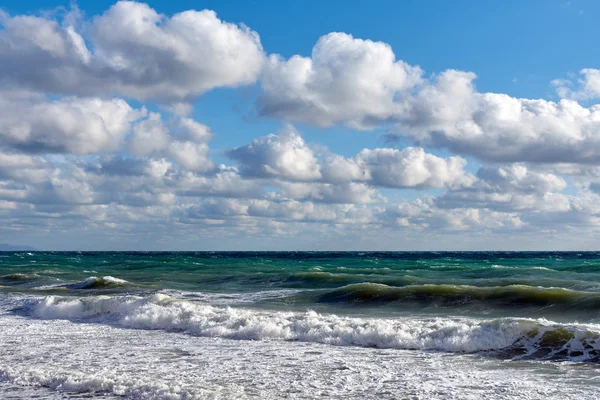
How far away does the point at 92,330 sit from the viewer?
18.1 m

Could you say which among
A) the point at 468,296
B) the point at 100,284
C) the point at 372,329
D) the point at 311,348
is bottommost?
the point at 311,348

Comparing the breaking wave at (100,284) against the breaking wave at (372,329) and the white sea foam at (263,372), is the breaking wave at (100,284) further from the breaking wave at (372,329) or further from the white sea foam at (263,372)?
the white sea foam at (263,372)

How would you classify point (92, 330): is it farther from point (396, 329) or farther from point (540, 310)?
point (540, 310)

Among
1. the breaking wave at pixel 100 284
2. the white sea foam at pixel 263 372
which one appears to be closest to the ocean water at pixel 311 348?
the white sea foam at pixel 263 372

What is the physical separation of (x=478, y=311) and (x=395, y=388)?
12394 mm

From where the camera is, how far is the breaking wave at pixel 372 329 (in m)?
13.6

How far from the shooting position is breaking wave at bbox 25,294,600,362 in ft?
44.7

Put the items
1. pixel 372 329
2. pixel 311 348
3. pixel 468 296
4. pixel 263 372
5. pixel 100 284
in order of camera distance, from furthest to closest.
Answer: pixel 100 284, pixel 468 296, pixel 372 329, pixel 311 348, pixel 263 372

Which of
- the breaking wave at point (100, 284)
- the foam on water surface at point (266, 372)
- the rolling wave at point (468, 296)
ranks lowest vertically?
the foam on water surface at point (266, 372)

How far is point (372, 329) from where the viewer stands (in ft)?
51.1

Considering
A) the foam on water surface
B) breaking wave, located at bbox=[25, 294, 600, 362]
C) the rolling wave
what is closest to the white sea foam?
the foam on water surface

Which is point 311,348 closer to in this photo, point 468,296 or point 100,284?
point 468,296

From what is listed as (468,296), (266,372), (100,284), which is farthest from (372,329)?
(100,284)

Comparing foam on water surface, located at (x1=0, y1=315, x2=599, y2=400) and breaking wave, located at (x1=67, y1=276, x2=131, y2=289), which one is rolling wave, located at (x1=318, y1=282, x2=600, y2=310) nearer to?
foam on water surface, located at (x1=0, y1=315, x2=599, y2=400)
